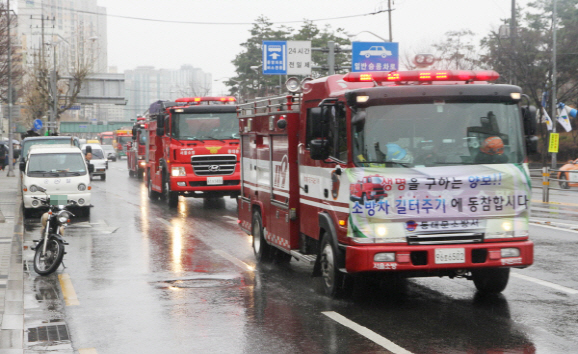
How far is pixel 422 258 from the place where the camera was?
841 cm

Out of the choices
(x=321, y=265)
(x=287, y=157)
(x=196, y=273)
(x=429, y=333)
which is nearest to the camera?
(x=429, y=333)

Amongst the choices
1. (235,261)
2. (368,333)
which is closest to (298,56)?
(235,261)

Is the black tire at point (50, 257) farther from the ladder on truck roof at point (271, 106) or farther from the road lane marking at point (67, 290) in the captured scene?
the ladder on truck roof at point (271, 106)

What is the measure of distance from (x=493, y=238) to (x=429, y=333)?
1.52 metres

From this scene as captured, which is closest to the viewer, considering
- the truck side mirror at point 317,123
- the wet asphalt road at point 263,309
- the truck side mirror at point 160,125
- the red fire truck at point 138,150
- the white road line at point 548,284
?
the wet asphalt road at point 263,309

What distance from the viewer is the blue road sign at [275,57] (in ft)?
129

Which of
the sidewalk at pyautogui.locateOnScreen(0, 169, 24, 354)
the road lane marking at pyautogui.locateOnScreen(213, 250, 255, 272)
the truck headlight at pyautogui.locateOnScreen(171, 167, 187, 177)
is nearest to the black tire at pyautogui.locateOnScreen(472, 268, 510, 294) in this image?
the road lane marking at pyautogui.locateOnScreen(213, 250, 255, 272)

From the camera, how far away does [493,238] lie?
855cm

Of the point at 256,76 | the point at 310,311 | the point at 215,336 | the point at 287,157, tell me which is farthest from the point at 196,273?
the point at 256,76

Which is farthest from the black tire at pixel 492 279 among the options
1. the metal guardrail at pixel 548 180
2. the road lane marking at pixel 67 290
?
the metal guardrail at pixel 548 180

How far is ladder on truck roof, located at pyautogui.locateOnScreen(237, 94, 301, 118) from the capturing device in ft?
34.6

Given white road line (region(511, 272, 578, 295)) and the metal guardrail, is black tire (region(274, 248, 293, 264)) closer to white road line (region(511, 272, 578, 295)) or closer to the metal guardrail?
white road line (region(511, 272, 578, 295))

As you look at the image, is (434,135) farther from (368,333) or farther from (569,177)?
(569,177)

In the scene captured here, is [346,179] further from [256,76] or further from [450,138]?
[256,76]
